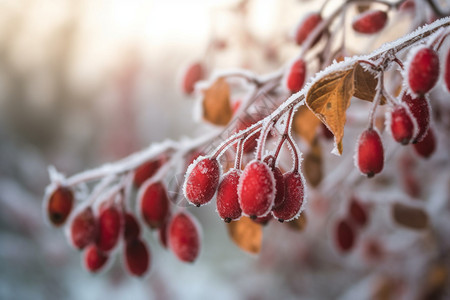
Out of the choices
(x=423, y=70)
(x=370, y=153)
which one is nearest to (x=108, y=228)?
(x=370, y=153)

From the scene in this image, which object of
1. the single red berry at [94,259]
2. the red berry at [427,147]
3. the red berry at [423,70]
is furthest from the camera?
the single red berry at [94,259]

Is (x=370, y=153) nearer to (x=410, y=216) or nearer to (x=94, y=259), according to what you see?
(x=94, y=259)

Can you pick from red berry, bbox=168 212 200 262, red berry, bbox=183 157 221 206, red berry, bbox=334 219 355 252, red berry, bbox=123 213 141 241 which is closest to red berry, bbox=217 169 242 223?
red berry, bbox=183 157 221 206

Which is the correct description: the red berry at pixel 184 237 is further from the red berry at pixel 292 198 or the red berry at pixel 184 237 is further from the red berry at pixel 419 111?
the red berry at pixel 419 111

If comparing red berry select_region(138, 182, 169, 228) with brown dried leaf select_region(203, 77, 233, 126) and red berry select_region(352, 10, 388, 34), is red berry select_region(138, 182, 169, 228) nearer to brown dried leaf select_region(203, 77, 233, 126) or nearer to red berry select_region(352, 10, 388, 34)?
brown dried leaf select_region(203, 77, 233, 126)

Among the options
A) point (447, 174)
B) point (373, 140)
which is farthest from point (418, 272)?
point (373, 140)

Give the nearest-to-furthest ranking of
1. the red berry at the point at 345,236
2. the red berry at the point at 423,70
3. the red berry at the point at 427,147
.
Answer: the red berry at the point at 423,70 < the red berry at the point at 427,147 < the red berry at the point at 345,236

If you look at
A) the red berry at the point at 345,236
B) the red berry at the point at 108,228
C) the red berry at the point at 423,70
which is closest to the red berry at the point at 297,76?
the red berry at the point at 423,70
